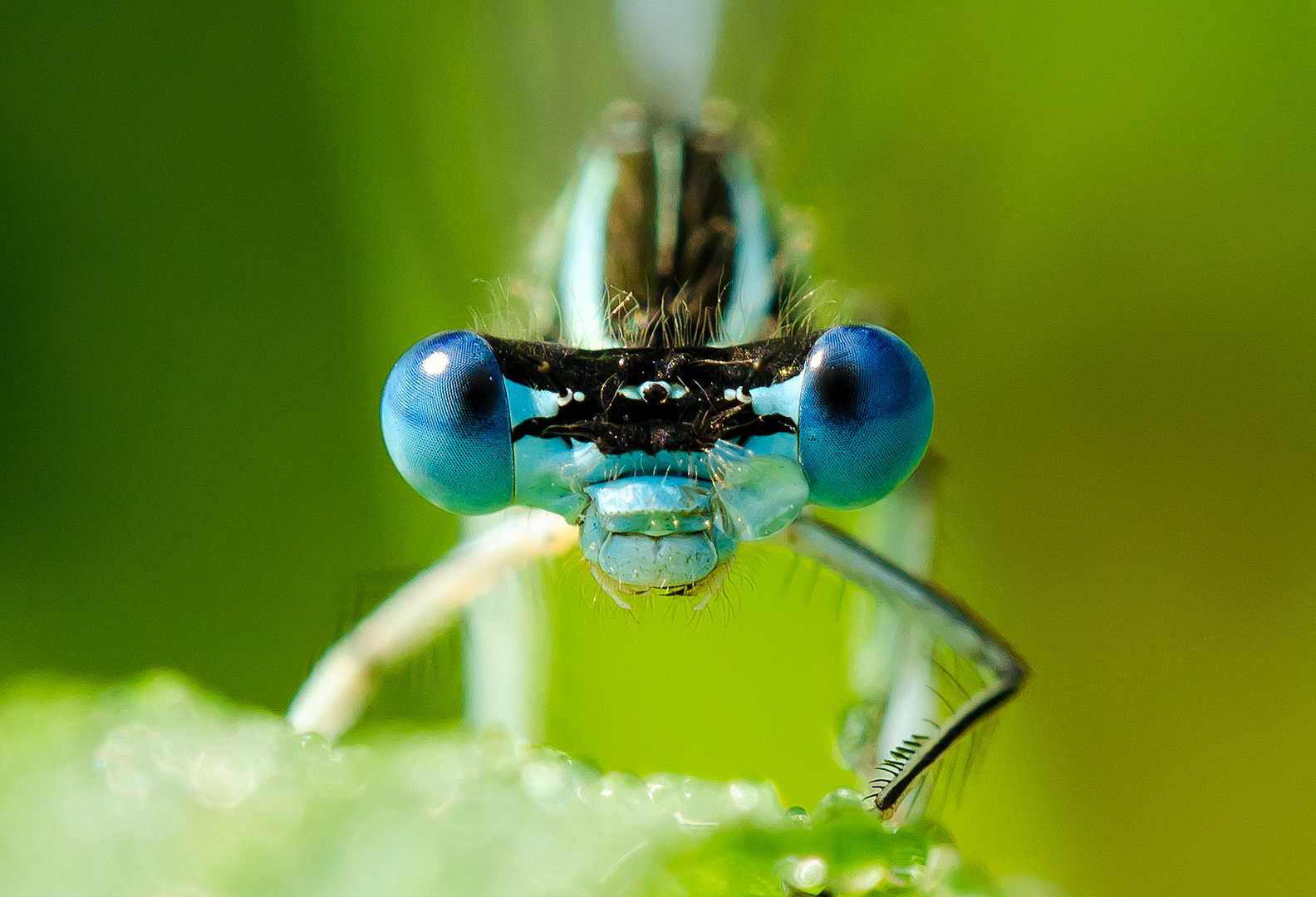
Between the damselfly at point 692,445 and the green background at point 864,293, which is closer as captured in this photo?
the damselfly at point 692,445

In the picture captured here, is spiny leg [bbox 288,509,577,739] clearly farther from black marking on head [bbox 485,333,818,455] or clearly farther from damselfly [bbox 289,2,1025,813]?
black marking on head [bbox 485,333,818,455]

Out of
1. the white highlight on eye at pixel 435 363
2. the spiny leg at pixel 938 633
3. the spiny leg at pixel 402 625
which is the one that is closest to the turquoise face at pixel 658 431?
the white highlight on eye at pixel 435 363

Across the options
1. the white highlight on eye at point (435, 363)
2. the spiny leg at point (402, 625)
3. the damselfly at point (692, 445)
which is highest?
the white highlight on eye at point (435, 363)

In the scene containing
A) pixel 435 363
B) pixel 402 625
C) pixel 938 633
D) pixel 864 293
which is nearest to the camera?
pixel 435 363

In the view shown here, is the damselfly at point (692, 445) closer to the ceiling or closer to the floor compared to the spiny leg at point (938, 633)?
closer to the ceiling

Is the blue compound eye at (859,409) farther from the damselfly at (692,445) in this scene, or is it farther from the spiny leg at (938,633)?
the spiny leg at (938,633)

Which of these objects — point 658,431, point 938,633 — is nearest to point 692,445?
point 658,431

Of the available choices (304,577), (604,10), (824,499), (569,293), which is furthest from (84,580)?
(604,10)

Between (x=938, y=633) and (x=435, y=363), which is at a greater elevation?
(x=435, y=363)

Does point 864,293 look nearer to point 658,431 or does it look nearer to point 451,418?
point 658,431
